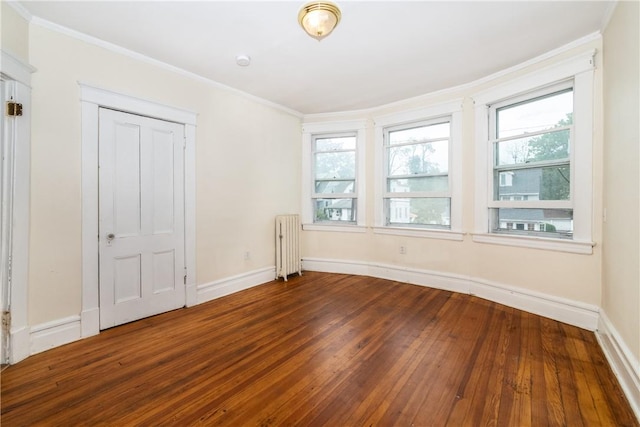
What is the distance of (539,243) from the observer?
2953mm

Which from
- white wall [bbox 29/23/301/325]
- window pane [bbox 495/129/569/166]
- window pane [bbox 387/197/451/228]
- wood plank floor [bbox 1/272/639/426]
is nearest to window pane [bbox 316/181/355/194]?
white wall [bbox 29/23/301/325]

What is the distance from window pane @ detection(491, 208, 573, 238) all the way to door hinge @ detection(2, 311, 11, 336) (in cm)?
478

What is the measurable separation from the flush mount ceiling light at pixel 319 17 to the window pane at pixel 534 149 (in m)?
2.51

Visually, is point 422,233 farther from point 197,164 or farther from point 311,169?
point 197,164

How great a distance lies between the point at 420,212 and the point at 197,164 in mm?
3135

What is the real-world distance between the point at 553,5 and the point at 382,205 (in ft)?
9.28

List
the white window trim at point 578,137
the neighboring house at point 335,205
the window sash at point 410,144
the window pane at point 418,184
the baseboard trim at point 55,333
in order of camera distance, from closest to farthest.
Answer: the baseboard trim at point 55,333 < the white window trim at point 578,137 < the window sash at point 410,144 < the window pane at point 418,184 < the neighboring house at point 335,205

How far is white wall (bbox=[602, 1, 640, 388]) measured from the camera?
1806 mm

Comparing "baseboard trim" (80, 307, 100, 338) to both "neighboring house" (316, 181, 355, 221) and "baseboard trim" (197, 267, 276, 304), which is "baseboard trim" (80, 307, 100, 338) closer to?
"baseboard trim" (197, 267, 276, 304)

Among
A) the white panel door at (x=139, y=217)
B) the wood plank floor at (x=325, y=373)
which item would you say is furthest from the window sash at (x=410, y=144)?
the white panel door at (x=139, y=217)

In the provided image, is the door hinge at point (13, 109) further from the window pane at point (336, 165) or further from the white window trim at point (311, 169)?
the window pane at point (336, 165)

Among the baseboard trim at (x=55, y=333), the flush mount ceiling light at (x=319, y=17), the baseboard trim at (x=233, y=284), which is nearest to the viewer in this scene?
the flush mount ceiling light at (x=319, y=17)

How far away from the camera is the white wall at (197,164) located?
230 cm

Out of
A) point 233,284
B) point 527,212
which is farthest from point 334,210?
point 527,212
